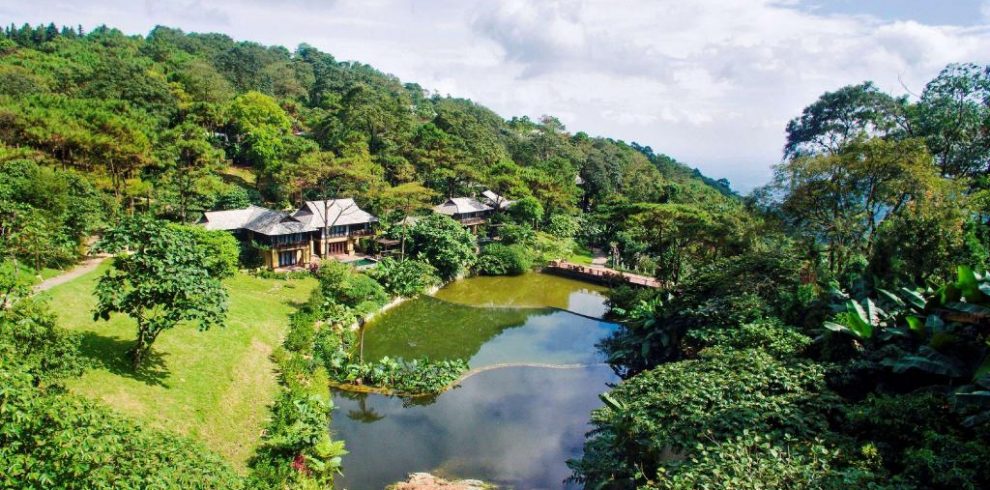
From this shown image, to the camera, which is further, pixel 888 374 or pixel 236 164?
pixel 236 164

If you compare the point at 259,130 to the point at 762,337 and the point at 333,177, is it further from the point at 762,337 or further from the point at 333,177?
the point at 762,337

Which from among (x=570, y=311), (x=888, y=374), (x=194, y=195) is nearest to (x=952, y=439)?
(x=888, y=374)

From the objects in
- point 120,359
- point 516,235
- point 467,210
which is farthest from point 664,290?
point 467,210

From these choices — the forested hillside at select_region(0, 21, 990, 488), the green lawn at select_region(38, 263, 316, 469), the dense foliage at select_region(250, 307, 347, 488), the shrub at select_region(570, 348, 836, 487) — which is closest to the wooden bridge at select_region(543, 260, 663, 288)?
the forested hillside at select_region(0, 21, 990, 488)

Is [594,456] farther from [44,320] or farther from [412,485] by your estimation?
[44,320]

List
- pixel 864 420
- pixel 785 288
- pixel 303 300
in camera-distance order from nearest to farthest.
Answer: pixel 864 420
pixel 785 288
pixel 303 300

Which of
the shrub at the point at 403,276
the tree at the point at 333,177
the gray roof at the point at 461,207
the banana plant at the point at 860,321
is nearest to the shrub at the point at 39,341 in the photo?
the banana plant at the point at 860,321
